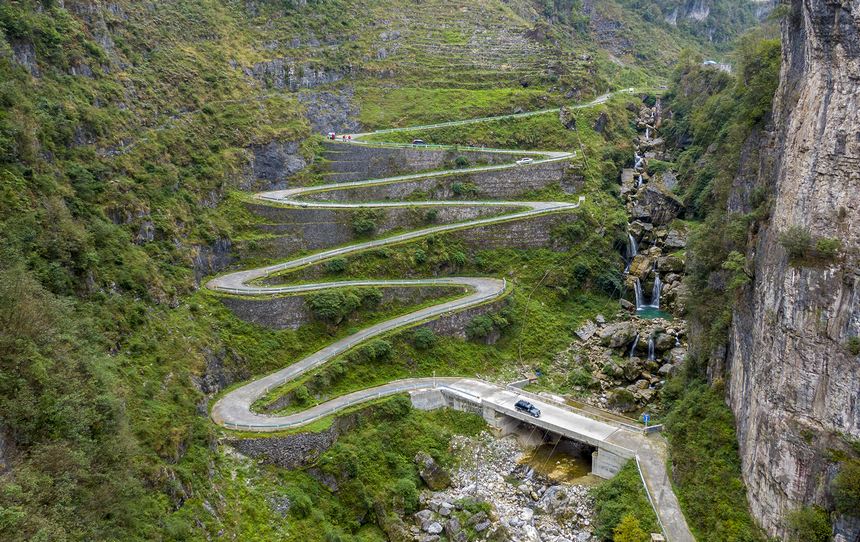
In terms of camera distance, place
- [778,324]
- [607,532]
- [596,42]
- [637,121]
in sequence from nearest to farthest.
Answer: [778,324] → [607,532] → [637,121] → [596,42]

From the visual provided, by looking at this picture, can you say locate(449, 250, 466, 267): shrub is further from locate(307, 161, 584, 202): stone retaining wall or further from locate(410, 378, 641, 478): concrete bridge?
locate(410, 378, 641, 478): concrete bridge

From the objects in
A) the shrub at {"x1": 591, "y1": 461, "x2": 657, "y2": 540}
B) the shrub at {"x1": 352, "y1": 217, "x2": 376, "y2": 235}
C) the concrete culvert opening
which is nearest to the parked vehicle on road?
the concrete culvert opening

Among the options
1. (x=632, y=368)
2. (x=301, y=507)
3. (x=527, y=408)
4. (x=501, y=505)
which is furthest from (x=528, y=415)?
(x=301, y=507)

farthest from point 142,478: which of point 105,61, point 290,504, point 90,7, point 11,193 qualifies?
point 90,7

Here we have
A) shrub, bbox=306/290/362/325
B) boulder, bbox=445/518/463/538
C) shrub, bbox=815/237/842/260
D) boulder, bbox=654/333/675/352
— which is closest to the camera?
shrub, bbox=815/237/842/260

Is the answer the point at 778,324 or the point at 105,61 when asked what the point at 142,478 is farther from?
the point at 105,61

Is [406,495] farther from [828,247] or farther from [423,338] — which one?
[828,247]

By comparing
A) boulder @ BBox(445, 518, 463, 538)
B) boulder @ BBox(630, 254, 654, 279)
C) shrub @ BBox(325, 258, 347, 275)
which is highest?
shrub @ BBox(325, 258, 347, 275)

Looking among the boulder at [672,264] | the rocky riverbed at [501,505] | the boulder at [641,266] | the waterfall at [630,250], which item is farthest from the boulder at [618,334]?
the rocky riverbed at [501,505]
